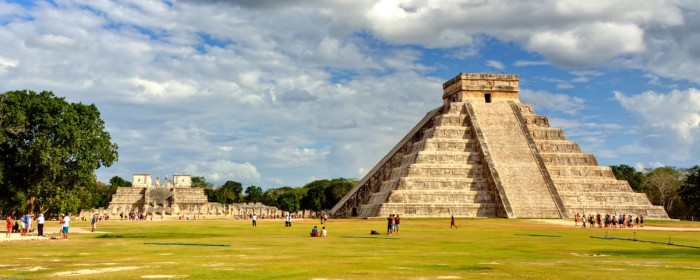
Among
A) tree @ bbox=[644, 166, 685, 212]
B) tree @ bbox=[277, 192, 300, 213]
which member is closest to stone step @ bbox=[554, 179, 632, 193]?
tree @ bbox=[644, 166, 685, 212]

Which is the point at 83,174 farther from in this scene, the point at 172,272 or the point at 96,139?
the point at 172,272

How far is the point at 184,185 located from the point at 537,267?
131 meters

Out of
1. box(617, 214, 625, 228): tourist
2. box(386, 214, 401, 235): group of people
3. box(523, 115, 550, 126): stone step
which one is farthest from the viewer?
box(523, 115, 550, 126): stone step

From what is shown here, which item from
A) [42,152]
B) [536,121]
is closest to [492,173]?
[536,121]

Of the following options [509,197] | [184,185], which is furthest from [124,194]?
[509,197]

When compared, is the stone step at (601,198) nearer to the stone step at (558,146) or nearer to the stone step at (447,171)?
the stone step at (558,146)

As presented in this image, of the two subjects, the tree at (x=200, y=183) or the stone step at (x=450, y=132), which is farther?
the tree at (x=200, y=183)

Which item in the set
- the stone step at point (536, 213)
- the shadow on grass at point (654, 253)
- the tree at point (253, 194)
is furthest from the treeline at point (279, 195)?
the shadow on grass at point (654, 253)

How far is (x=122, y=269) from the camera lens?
17.6 m

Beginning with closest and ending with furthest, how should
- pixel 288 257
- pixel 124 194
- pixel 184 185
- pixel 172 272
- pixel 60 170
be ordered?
pixel 172 272, pixel 288 257, pixel 60 170, pixel 124 194, pixel 184 185

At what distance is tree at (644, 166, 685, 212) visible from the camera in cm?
9825

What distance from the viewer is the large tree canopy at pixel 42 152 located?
43594mm

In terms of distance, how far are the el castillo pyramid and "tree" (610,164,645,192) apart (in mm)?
33022

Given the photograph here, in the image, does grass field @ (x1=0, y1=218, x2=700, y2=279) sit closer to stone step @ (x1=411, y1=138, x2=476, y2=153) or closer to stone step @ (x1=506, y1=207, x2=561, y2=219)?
stone step @ (x1=506, y1=207, x2=561, y2=219)
